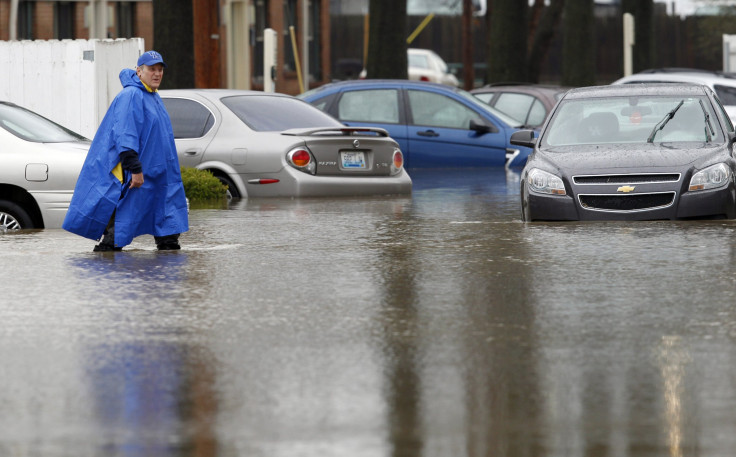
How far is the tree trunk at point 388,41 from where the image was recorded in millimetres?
28781

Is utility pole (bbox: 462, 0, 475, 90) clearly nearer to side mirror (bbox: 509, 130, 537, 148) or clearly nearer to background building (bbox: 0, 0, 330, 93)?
background building (bbox: 0, 0, 330, 93)

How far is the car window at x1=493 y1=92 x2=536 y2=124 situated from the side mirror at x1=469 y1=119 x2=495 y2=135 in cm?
263

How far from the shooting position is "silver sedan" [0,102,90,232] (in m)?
12.8

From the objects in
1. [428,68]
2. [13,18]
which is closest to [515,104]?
[13,18]

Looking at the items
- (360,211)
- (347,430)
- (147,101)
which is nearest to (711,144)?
(360,211)

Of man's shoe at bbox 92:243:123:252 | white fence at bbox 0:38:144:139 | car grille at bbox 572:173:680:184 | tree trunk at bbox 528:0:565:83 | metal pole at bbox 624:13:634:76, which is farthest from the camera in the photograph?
tree trunk at bbox 528:0:565:83

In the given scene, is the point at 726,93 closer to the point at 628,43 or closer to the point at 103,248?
the point at 628,43

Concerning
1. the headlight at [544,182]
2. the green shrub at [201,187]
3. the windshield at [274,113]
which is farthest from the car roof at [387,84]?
the headlight at [544,182]

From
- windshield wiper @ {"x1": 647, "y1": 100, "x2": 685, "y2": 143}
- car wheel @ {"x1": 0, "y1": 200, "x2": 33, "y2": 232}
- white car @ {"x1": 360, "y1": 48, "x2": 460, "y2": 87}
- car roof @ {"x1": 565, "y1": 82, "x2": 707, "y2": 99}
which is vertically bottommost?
car wheel @ {"x1": 0, "y1": 200, "x2": 33, "y2": 232}

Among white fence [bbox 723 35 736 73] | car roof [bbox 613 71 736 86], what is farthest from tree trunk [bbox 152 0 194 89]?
white fence [bbox 723 35 736 73]

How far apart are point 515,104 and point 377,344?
15.7 meters

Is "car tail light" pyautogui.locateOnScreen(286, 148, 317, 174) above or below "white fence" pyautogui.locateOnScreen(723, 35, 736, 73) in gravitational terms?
below

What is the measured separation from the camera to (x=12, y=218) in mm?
13031

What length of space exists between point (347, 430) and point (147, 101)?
5.75m
